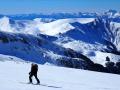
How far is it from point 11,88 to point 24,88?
0.97 metres

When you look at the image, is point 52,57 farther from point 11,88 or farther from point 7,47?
point 11,88

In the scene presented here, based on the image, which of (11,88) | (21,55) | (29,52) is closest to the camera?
(11,88)

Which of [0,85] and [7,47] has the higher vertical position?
[7,47]

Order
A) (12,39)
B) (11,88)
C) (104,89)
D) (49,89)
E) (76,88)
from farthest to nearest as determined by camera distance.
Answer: (12,39), (104,89), (76,88), (49,89), (11,88)

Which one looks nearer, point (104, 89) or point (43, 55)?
point (104, 89)

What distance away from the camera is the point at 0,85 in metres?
23.3

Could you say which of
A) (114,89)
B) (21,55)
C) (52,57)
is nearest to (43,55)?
(52,57)

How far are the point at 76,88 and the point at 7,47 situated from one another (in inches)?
5923

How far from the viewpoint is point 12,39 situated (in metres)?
199

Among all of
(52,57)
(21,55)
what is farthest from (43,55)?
(21,55)

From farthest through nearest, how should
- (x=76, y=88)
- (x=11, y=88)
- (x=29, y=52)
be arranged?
1. (x=29, y=52)
2. (x=76, y=88)
3. (x=11, y=88)

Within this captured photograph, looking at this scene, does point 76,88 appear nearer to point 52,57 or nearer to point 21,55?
point 21,55

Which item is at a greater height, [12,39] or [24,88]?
[12,39]

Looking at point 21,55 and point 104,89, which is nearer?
point 104,89
